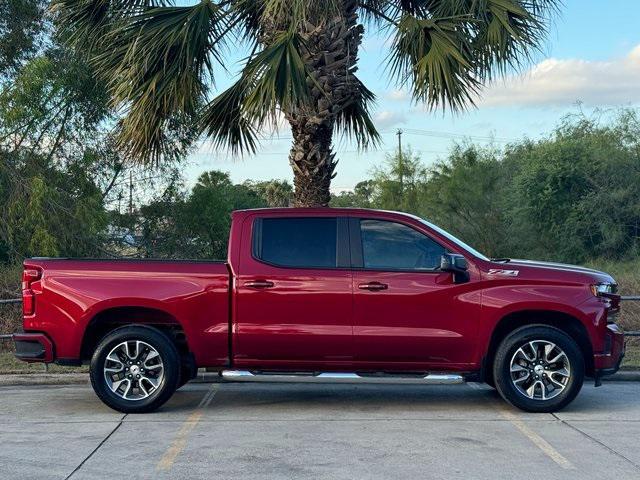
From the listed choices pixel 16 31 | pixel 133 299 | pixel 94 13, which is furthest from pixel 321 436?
pixel 16 31

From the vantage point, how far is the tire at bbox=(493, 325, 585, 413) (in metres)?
8.26

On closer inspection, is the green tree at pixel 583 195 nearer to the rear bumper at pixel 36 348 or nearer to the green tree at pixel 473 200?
the green tree at pixel 473 200

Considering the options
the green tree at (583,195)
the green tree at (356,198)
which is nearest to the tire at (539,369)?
the green tree at (583,195)

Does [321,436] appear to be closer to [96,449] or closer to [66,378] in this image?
[96,449]

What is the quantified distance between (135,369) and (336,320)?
80.3 inches

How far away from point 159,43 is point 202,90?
1052mm

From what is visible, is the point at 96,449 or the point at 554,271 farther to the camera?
the point at 554,271

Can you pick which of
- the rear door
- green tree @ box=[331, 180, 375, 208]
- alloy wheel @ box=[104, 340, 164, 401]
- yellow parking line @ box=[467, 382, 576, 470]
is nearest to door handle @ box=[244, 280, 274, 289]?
the rear door

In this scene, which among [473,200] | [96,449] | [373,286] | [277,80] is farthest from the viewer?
[473,200]

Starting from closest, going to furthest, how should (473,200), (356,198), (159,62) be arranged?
(159,62) → (473,200) → (356,198)

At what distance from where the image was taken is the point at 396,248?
8492mm

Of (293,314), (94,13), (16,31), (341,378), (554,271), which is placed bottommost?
(341,378)

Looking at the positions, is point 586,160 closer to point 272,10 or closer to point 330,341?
point 272,10

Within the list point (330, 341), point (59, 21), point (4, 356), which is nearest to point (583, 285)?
point (330, 341)
